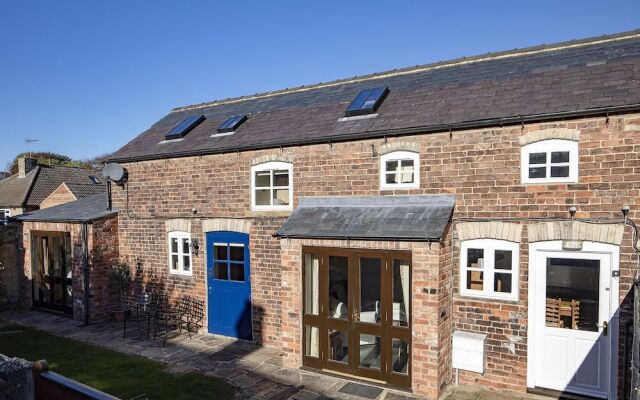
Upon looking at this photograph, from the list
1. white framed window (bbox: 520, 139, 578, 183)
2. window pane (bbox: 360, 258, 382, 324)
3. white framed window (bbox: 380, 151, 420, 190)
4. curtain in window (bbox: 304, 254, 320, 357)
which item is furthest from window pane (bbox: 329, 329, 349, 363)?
white framed window (bbox: 520, 139, 578, 183)

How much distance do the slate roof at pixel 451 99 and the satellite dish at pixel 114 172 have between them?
1.05 ft

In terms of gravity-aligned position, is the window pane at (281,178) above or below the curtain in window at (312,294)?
above

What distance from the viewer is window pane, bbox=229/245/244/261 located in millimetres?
10742

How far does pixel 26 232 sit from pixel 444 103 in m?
14.1

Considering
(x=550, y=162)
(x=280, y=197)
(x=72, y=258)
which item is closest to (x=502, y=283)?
(x=550, y=162)

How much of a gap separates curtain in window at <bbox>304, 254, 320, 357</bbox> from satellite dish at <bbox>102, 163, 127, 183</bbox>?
7.18 metres

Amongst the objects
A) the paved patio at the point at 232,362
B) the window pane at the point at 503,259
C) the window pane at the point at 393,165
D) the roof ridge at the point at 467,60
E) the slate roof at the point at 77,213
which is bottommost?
the paved patio at the point at 232,362

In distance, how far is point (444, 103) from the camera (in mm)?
9047

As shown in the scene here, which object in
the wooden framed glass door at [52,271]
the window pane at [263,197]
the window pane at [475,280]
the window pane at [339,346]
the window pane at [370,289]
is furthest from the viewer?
the wooden framed glass door at [52,271]

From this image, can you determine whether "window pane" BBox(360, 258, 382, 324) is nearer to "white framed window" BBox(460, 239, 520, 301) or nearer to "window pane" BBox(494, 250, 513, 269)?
"white framed window" BBox(460, 239, 520, 301)

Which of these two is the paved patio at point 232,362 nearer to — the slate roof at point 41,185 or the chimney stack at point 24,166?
the slate roof at point 41,185

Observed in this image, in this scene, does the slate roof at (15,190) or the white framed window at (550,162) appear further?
the slate roof at (15,190)

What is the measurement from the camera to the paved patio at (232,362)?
24.8 ft

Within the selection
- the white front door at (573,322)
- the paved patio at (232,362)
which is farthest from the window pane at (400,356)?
the white front door at (573,322)
